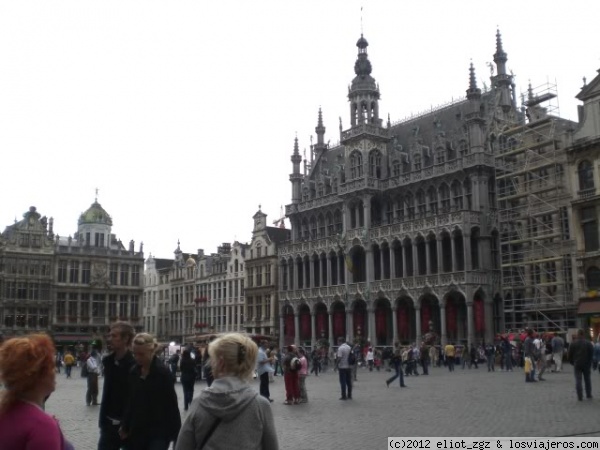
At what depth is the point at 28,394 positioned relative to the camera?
3746 mm

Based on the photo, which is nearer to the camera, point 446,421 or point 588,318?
point 446,421

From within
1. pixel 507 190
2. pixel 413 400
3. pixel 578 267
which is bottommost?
pixel 413 400

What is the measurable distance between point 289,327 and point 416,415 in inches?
1963

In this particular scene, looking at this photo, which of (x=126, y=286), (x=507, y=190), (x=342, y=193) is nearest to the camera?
(x=507, y=190)

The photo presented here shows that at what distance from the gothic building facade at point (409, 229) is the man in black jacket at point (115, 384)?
1535 inches

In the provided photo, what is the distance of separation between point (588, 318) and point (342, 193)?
82.5ft

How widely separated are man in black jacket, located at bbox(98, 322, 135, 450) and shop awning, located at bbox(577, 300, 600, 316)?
35566mm

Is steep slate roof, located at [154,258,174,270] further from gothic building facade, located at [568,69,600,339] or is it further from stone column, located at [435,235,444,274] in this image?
gothic building facade, located at [568,69,600,339]

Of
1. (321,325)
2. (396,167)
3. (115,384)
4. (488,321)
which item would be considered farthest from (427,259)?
(115,384)

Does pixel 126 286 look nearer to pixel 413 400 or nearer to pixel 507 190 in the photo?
pixel 507 190

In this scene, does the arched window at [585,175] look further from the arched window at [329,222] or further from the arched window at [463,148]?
the arched window at [329,222]

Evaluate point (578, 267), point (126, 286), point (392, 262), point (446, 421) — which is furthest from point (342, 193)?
point (446, 421)

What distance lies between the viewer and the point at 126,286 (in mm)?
82750

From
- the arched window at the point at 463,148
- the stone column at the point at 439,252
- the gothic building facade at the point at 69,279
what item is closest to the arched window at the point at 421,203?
the stone column at the point at 439,252
